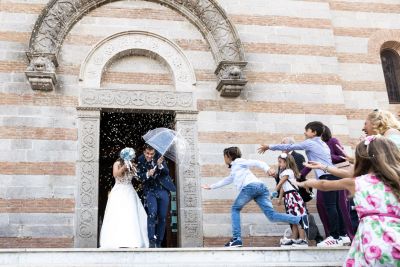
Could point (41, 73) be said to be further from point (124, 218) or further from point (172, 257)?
point (172, 257)

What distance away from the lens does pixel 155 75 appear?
9555 millimetres

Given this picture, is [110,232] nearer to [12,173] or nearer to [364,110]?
[12,173]

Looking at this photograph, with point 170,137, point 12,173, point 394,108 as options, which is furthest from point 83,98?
point 394,108

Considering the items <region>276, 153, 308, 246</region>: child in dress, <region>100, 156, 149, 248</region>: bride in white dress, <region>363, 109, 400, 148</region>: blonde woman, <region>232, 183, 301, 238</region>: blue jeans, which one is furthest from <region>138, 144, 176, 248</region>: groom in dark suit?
<region>363, 109, 400, 148</region>: blonde woman

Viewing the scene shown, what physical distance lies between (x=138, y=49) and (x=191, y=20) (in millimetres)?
1341

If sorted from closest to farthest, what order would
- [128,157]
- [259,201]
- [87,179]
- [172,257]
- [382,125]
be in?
[382,125], [172,257], [259,201], [128,157], [87,179]

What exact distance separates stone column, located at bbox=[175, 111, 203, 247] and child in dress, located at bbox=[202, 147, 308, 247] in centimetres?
179

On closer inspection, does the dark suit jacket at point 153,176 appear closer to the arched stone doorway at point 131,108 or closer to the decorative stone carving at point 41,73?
the arched stone doorway at point 131,108

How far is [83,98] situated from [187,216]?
3.01 meters

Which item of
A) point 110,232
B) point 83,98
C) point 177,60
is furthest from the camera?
point 177,60

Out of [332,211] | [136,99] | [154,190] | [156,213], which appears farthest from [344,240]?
[136,99]

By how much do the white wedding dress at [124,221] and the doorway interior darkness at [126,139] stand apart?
2661 millimetres

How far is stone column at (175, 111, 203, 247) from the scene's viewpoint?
8.57 m

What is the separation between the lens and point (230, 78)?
920cm
